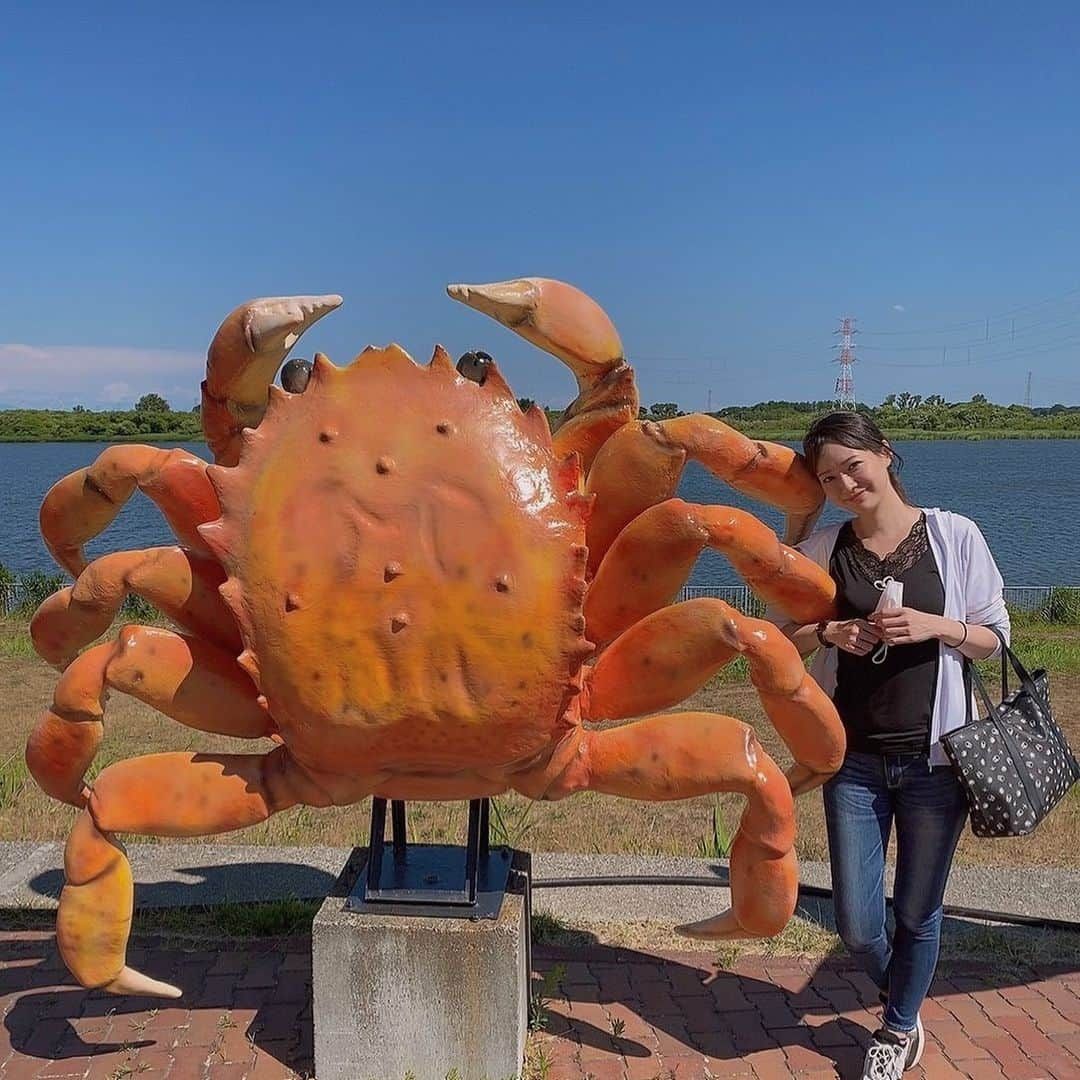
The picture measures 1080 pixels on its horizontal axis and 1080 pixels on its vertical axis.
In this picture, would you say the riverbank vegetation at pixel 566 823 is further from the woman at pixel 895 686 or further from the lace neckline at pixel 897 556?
the lace neckline at pixel 897 556

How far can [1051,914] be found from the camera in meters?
4.40

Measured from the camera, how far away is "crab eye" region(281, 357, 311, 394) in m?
3.04

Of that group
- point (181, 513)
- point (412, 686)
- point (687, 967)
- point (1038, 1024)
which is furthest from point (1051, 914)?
point (181, 513)

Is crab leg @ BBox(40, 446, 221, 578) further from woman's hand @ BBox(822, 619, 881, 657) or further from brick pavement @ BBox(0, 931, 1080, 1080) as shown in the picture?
woman's hand @ BBox(822, 619, 881, 657)

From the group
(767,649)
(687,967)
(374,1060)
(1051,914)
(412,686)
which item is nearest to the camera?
(412,686)

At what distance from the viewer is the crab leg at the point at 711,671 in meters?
3.06

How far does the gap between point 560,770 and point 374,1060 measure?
1102 mm

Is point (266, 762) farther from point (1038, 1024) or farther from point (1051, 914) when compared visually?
point (1051, 914)

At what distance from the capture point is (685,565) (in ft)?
10.5

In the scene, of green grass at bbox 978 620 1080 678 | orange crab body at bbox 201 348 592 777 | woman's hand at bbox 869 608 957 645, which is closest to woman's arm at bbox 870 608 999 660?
woman's hand at bbox 869 608 957 645

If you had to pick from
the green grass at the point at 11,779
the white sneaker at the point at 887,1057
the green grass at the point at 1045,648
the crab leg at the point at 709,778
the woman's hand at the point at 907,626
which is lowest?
the green grass at the point at 1045,648

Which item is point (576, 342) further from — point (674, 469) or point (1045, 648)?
point (1045, 648)

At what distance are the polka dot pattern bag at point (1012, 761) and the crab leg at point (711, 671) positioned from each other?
1.20ft

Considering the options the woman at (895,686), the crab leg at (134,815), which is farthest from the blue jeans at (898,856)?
the crab leg at (134,815)
